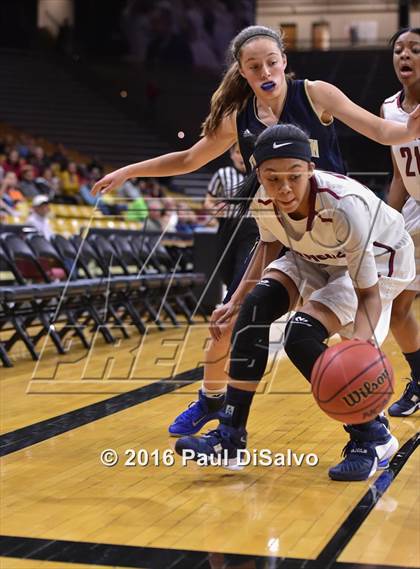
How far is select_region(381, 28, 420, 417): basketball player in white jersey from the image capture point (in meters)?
4.75

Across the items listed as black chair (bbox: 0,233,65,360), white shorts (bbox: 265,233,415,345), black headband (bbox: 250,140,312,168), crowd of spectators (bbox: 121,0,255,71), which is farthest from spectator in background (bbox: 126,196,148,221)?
crowd of spectators (bbox: 121,0,255,71)

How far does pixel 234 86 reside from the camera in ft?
13.3

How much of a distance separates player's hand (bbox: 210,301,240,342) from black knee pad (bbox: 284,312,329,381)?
1.32 feet

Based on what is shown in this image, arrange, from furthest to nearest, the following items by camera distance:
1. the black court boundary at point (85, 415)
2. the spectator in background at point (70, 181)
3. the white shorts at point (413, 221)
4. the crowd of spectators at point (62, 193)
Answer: the spectator in background at point (70, 181), the crowd of spectators at point (62, 193), the white shorts at point (413, 221), the black court boundary at point (85, 415)

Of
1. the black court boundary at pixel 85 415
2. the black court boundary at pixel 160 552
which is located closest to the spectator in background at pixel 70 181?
the black court boundary at pixel 85 415

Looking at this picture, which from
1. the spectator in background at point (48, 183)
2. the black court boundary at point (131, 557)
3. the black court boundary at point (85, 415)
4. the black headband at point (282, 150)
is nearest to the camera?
the black court boundary at point (131, 557)

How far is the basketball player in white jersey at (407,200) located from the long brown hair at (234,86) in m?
0.93

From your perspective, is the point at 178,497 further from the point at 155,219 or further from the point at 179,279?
the point at 155,219

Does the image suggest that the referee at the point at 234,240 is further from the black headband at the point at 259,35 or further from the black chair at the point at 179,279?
the black chair at the point at 179,279

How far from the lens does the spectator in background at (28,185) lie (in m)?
14.1

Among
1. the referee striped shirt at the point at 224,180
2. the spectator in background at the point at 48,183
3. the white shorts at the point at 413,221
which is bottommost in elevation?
the spectator in background at the point at 48,183

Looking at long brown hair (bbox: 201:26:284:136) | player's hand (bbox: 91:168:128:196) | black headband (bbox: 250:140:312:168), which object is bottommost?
player's hand (bbox: 91:168:128:196)

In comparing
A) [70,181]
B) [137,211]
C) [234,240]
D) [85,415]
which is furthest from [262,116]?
[70,181]

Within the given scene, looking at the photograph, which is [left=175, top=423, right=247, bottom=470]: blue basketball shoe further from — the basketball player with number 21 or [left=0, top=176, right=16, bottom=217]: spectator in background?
[left=0, top=176, right=16, bottom=217]: spectator in background
